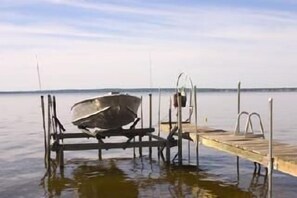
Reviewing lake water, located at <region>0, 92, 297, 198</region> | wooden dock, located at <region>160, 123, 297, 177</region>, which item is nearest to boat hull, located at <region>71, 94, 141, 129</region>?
lake water, located at <region>0, 92, 297, 198</region>

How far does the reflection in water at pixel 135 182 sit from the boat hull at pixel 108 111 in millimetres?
1616

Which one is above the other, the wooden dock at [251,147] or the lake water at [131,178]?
the wooden dock at [251,147]

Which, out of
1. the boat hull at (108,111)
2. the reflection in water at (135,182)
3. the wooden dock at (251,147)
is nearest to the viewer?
the wooden dock at (251,147)

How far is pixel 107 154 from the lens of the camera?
23031mm

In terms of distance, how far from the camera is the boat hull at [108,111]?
19047 mm

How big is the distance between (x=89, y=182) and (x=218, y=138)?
431cm

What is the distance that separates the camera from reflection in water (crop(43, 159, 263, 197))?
14797 millimetres

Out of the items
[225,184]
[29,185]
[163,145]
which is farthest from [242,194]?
[29,185]

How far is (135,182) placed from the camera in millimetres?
16344

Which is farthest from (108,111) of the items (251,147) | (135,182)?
(251,147)

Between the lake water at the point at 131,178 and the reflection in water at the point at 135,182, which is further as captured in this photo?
the lake water at the point at 131,178

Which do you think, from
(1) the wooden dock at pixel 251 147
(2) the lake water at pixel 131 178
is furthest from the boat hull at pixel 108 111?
(1) the wooden dock at pixel 251 147

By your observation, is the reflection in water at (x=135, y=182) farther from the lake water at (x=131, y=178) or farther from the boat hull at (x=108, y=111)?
the boat hull at (x=108, y=111)

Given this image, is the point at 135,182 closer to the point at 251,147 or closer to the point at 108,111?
the point at 108,111
